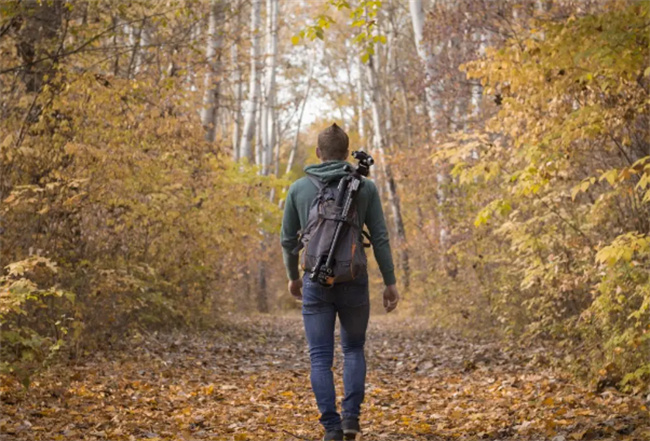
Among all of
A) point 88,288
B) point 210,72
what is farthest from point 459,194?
point 88,288

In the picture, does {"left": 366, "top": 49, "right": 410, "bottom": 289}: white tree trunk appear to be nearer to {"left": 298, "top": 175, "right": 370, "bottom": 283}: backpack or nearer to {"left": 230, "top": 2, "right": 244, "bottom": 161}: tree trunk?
{"left": 230, "top": 2, "right": 244, "bottom": 161}: tree trunk

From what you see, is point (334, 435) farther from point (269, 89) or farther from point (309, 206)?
point (269, 89)

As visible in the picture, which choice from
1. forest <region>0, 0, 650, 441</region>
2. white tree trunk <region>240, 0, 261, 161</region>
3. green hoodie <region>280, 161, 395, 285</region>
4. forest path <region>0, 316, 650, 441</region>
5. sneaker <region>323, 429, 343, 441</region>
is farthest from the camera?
white tree trunk <region>240, 0, 261, 161</region>

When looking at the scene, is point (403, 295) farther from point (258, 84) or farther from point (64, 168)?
point (64, 168)

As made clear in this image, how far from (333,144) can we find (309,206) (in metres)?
0.45

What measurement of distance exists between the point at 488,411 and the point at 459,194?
1088 centimetres

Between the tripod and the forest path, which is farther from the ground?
the tripod

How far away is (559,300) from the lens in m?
9.80

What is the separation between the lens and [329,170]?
16.7ft

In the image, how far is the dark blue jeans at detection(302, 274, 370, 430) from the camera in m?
5.04

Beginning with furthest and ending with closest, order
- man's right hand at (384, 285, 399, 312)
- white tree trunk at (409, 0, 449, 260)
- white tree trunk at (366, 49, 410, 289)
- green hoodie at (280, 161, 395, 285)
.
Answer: white tree trunk at (366, 49, 410, 289) < white tree trunk at (409, 0, 449, 260) < man's right hand at (384, 285, 399, 312) < green hoodie at (280, 161, 395, 285)

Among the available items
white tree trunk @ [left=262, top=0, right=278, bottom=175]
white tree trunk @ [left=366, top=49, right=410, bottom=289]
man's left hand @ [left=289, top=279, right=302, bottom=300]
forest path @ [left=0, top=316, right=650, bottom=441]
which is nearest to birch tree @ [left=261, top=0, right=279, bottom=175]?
white tree trunk @ [left=262, top=0, right=278, bottom=175]

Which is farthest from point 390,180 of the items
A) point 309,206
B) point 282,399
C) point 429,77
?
point 309,206

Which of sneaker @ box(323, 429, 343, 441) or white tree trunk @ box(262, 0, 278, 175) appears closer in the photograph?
sneaker @ box(323, 429, 343, 441)
